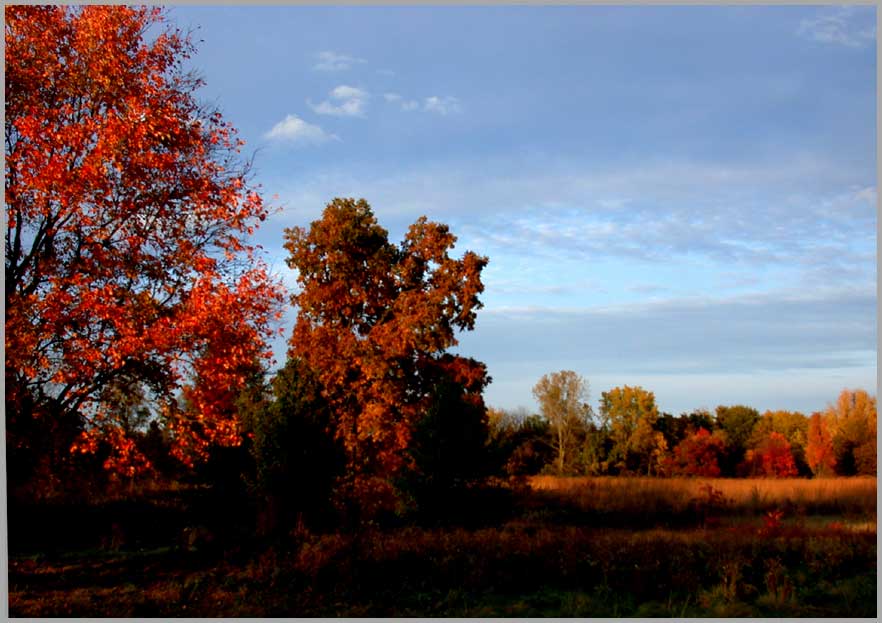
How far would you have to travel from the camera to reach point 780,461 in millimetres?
44438

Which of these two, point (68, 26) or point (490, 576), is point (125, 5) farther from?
point (490, 576)

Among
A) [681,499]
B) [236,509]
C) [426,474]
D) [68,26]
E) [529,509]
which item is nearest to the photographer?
[68,26]

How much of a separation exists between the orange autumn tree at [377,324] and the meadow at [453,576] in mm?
7647

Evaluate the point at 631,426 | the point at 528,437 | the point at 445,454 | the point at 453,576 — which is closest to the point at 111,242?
the point at 453,576

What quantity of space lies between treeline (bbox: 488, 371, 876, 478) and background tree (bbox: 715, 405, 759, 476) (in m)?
0.09

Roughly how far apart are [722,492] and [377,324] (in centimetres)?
1404

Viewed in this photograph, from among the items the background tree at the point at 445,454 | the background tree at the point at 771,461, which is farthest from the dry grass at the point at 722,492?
the background tree at the point at 771,461

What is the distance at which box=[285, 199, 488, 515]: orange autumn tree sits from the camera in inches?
974

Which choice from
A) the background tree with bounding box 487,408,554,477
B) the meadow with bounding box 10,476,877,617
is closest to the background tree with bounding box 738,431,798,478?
the background tree with bounding box 487,408,554,477

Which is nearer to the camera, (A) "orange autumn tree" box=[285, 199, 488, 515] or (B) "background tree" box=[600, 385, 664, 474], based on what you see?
(A) "orange autumn tree" box=[285, 199, 488, 515]

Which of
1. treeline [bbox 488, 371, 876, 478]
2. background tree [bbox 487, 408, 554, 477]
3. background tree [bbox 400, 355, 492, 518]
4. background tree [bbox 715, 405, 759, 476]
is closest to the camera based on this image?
background tree [bbox 400, 355, 492, 518]

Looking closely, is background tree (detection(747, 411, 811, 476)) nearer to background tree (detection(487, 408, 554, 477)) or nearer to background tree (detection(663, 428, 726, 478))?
background tree (detection(663, 428, 726, 478))

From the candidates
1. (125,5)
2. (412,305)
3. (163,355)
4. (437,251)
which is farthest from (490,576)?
(437,251)

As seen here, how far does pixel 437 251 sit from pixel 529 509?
31.6 feet
